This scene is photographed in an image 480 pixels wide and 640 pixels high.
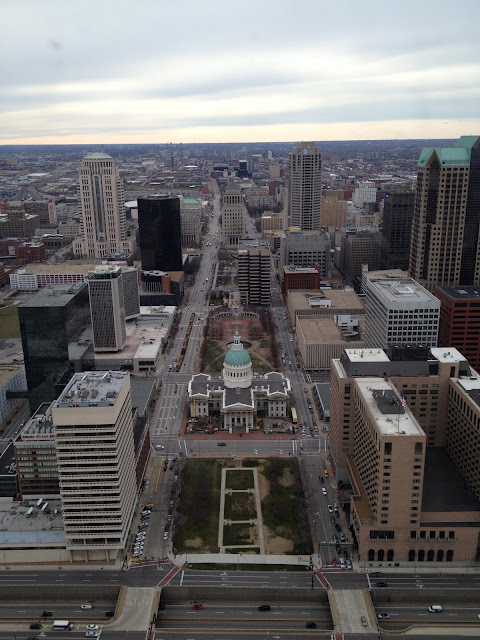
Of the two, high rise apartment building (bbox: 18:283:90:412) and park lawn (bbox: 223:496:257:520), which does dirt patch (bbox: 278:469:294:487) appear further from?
high rise apartment building (bbox: 18:283:90:412)

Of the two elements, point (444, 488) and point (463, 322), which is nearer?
point (444, 488)

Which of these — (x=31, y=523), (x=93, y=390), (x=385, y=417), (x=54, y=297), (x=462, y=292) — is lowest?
(x=31, y=523)

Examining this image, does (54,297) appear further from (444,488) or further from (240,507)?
(444,488)

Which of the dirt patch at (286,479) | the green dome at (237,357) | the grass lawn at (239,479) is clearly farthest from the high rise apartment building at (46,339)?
the dirt patch at (286,479)

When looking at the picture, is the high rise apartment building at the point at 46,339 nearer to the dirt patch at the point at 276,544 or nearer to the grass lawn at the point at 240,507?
the grass lawn at the point at 240,507

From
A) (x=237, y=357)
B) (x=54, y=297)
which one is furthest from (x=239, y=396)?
(x=54, y=297)

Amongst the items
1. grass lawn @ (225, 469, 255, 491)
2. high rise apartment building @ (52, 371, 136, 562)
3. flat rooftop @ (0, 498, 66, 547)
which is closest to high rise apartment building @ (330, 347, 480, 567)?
grass lawn @ (225, 469, 255, 491)

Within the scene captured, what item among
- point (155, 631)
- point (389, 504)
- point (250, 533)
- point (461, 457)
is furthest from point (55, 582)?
point (461, 457)
